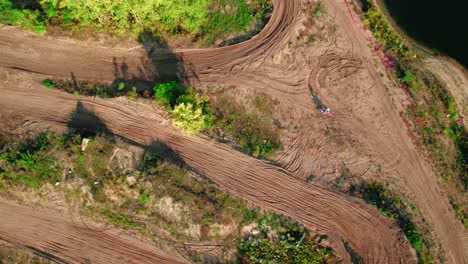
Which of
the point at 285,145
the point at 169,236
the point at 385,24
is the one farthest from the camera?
the point at 385,24

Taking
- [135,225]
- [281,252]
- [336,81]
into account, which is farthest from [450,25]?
[135,225]

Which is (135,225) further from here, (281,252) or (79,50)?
(79,50)

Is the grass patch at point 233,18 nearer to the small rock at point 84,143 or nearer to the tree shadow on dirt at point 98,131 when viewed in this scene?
the tree shadow on dirt at point 98,131

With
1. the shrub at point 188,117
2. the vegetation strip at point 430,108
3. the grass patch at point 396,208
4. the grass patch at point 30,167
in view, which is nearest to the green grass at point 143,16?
the shrub at point 188,117

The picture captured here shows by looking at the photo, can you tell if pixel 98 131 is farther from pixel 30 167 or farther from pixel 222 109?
pixel 222 109

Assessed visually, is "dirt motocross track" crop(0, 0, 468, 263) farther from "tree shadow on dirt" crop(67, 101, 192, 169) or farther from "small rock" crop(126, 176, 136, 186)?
"small rock" crop(126, 176, 136, 186)

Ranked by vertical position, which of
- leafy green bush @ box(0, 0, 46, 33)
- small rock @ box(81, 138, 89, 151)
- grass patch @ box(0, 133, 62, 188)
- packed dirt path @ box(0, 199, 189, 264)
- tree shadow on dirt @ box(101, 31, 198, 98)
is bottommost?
packed dirt path @ box(0, 199, 189, 264)

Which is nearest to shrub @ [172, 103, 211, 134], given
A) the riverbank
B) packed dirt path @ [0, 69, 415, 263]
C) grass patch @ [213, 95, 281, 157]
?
packed dirt path @ [0, 69, 415, 263]
